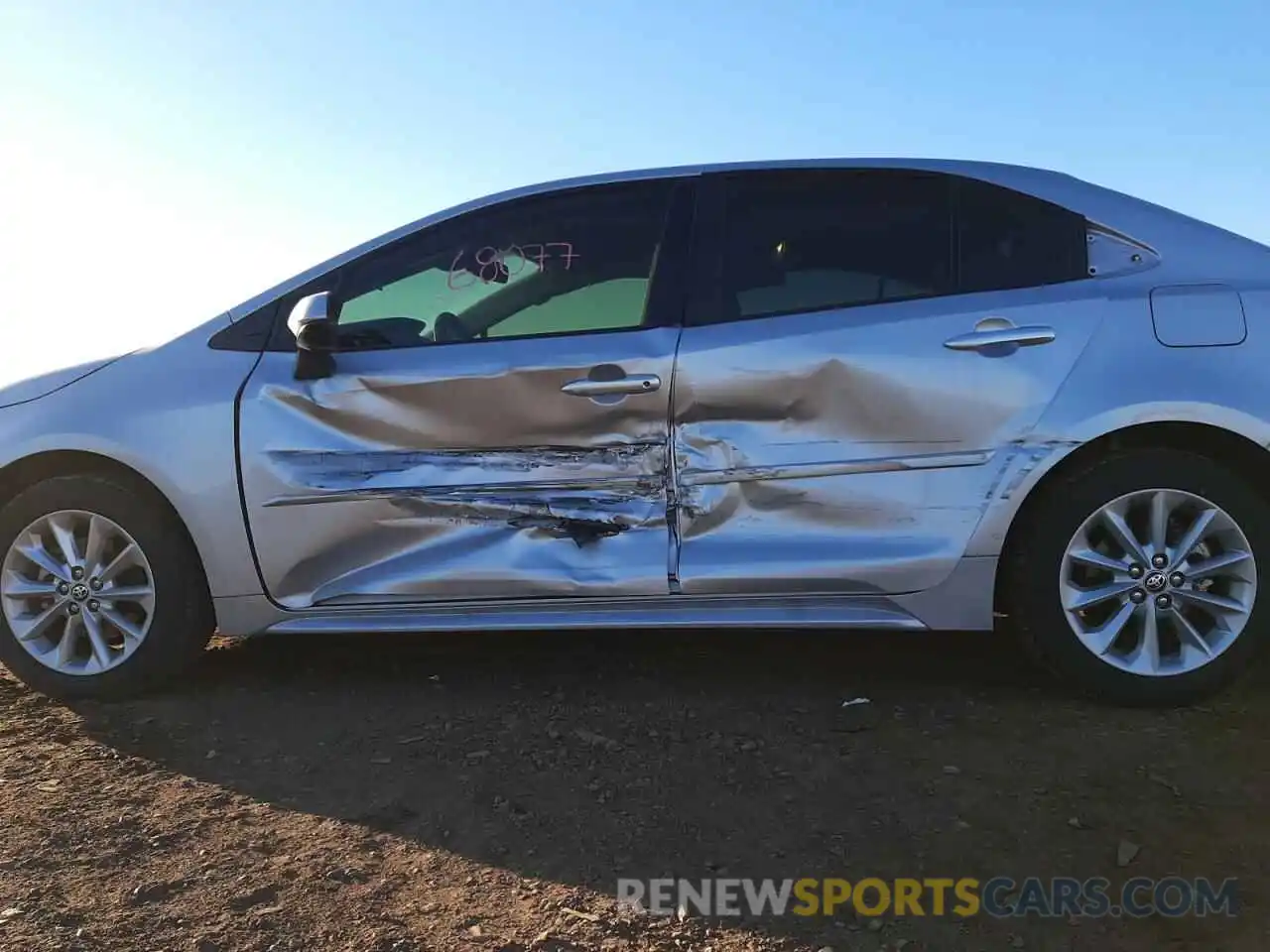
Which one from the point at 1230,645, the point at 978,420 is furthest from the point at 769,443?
the point at 1230,645

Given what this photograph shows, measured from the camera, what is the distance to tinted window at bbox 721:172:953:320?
2971 mm

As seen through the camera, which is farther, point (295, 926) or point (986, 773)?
point (986, 773)

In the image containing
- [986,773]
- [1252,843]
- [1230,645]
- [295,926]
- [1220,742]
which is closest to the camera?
[295,926]

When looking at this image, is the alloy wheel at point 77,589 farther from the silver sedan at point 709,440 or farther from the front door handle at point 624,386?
the front door handle at point 624,386

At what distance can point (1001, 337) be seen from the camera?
2.84 meters

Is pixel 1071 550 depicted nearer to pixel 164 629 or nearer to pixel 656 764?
pixel 656 764

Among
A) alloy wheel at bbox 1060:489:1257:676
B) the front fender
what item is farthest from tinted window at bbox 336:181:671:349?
alloy wheel at bbox 1060:489:1257:676

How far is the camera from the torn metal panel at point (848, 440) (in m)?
2.84

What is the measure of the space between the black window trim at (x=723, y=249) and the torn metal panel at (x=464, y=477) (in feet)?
0.52

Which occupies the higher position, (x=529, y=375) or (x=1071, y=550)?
(x=529, y=375)

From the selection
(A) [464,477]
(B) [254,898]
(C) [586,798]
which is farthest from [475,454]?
(B) [254,898]

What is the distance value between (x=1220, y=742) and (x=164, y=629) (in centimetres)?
310

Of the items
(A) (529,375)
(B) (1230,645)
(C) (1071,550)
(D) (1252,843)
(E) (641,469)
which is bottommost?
(D) (1252,843)

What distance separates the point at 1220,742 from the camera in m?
2.63
